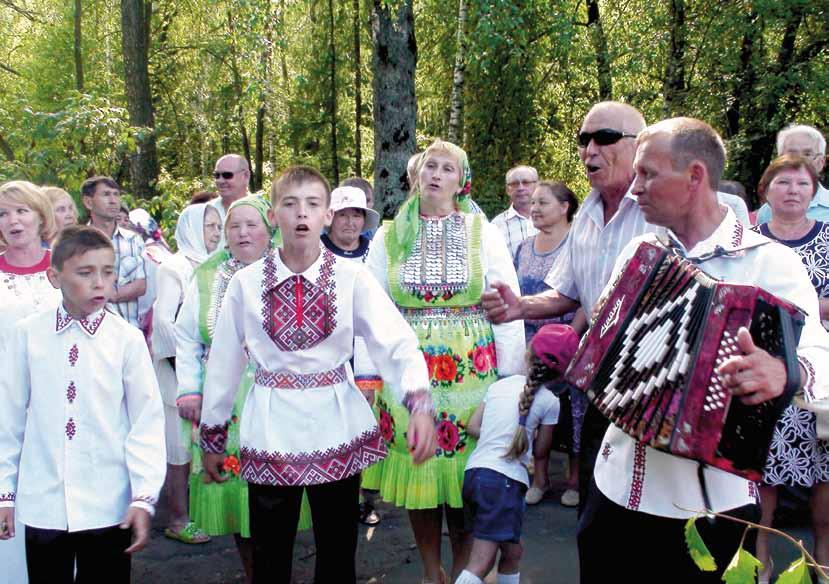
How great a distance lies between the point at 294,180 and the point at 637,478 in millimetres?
1868

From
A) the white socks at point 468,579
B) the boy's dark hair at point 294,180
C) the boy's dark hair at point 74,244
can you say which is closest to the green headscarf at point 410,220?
the boy's dark hair at point 294,180

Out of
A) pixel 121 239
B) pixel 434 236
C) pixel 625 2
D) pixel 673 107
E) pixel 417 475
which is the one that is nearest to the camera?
pixel 417 475

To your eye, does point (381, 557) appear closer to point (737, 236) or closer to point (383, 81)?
point (737, 236)

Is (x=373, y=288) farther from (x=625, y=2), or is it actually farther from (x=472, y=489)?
(x=625, y=2)

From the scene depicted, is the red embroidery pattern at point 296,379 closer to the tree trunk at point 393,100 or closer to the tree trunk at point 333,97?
the tree trunk at point 393,100

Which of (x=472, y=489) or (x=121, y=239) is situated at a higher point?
(x=121, y=239)

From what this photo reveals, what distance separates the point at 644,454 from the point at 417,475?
1618 mm

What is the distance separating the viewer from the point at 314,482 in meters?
3.19

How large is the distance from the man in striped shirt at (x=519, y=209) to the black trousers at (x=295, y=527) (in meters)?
4.46

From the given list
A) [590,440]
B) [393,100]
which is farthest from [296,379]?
[393,100]

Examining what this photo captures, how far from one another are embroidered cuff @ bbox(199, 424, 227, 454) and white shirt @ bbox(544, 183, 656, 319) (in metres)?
1.63

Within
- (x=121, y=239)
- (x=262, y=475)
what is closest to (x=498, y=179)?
(x=121, y=239)

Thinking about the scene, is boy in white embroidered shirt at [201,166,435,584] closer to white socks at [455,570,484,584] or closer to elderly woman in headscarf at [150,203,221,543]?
white socks at [455,570,484,584]

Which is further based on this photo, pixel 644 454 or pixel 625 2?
pixel 625 2
